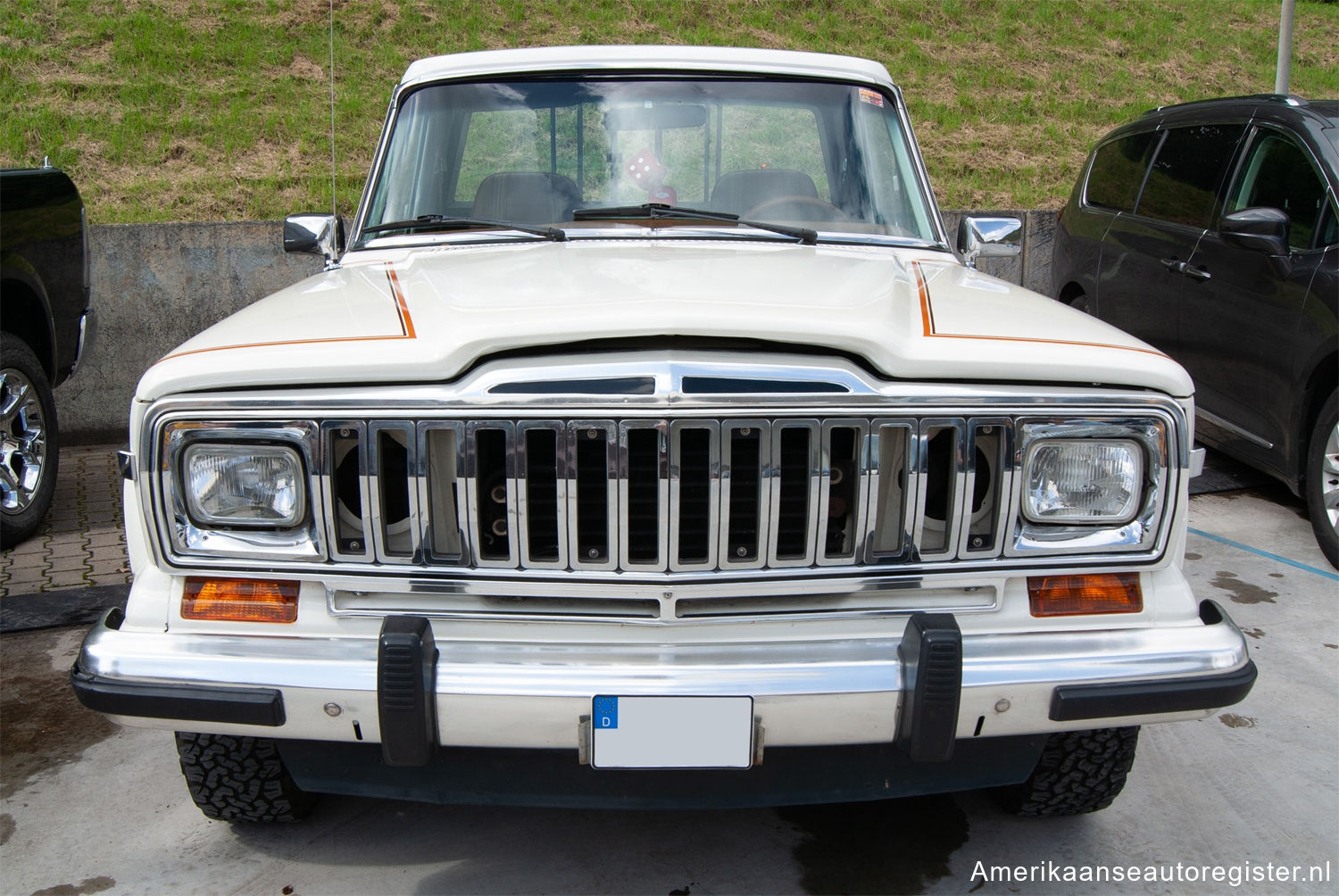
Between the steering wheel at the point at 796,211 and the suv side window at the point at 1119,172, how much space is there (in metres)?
3.80

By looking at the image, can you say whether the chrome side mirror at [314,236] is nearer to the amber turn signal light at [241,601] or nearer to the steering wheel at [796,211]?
the steering wheel at [796,211]

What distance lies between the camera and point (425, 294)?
2.61 m

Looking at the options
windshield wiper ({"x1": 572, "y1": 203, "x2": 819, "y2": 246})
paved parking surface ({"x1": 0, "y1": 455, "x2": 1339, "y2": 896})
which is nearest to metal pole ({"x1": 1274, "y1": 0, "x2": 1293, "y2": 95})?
paved parking surface ({"x1": 0, "y1": 455, "x2": 1339, "y2": 896})

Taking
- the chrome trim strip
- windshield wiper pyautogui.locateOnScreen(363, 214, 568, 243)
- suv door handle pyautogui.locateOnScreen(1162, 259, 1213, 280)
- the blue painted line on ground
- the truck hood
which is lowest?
the blue painted line on ground

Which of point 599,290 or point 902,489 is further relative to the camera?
point 599,290

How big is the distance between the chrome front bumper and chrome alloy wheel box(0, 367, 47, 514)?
3.29m

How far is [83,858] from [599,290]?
1889mm

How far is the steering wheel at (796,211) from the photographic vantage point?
11.3 feet

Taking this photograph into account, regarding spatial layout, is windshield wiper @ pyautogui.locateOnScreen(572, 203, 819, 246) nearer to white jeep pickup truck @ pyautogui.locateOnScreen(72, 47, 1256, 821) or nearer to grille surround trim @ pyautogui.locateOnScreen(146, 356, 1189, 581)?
white jeep pickup truck @ pyautogui.locateOnScreen(72, 47, 1256, 821)

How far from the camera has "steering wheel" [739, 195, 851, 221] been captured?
3.45m

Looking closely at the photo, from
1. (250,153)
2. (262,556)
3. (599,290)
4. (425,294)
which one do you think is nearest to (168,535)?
(262,556)

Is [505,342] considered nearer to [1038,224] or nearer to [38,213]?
[38,213]

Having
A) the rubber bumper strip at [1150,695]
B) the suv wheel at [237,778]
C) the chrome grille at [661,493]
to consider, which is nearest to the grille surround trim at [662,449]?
the chrome grille at [661,493]

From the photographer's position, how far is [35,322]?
541 centimetres
